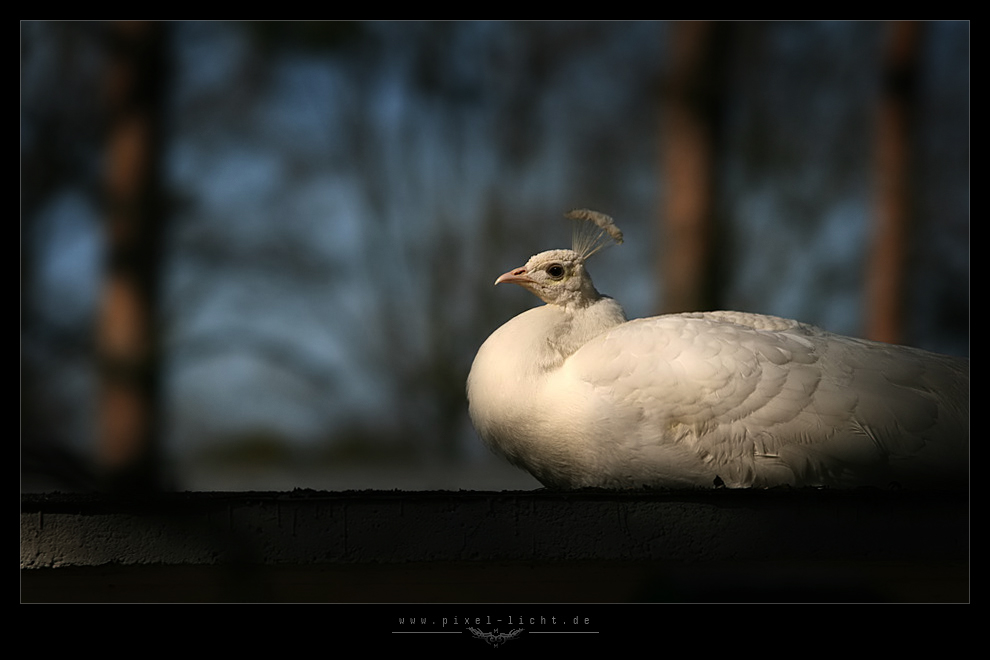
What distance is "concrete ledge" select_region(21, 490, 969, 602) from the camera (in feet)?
4.91

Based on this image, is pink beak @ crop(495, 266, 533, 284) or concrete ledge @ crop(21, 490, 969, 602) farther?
pink beak @ crop(495, 266, 533, 284)

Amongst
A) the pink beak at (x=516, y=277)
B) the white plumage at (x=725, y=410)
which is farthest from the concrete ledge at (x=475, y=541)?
the pink beak at (x=516, y=277)

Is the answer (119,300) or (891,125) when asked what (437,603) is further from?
(891,125)

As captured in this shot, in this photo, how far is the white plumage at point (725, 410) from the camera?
1.74 meters

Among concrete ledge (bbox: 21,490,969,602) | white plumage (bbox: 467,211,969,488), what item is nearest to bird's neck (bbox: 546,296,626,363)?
white plumage (bbox: 467,211,969,488)

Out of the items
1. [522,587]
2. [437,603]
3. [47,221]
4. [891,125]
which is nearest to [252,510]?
[437,603]

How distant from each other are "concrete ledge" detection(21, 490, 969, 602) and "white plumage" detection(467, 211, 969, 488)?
0.63ft

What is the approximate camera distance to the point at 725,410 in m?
1.76

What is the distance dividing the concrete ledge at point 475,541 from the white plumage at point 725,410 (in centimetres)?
19

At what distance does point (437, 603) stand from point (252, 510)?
0.39 metres

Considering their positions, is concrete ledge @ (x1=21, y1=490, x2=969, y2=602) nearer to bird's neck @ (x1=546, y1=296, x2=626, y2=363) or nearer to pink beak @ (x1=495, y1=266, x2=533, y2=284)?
bird's neck @ (x1=546, y1=296, x2=626, y2=363)

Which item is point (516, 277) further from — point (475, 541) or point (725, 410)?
point (475, 541)

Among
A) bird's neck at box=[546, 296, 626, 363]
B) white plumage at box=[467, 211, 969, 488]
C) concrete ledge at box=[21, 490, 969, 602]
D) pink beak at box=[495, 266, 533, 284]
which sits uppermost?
pink beak at box=[495, 266, 533, 284]

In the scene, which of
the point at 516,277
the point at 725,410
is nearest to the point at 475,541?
the point at 725,410
